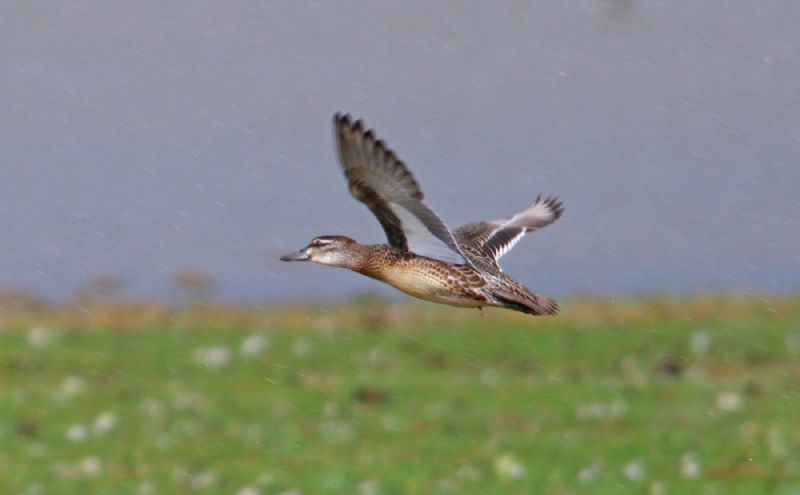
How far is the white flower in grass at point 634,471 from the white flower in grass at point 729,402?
6.18ft

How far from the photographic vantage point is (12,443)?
11625 mm

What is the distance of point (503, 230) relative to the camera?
5.36 metres

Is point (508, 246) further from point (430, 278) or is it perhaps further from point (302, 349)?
point (302, 349)

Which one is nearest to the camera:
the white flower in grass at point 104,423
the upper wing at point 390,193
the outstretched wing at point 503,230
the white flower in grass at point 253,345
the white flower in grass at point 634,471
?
the upper wing at point 390,193

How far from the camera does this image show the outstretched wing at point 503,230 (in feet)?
16.2

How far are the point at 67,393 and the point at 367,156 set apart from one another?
956 cm

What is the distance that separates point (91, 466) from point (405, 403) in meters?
2.78

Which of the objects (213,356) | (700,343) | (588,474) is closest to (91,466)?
(588,474)

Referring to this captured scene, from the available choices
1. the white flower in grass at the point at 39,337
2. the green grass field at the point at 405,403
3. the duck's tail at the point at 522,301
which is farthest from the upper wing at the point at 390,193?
the white flower in grass at the point at 39,337

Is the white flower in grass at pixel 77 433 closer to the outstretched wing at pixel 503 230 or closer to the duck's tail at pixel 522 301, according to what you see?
the outstretched wing at pixel 503 230

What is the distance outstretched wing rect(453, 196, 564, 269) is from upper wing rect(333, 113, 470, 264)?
2.04ft

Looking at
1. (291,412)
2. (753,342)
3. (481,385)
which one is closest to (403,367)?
(481,385)

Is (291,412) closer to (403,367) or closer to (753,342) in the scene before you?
(403,367)

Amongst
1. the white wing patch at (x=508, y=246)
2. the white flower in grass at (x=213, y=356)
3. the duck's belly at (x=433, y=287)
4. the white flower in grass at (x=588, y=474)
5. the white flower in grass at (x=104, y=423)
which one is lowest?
the duck's belly at (x=433, y=287)
